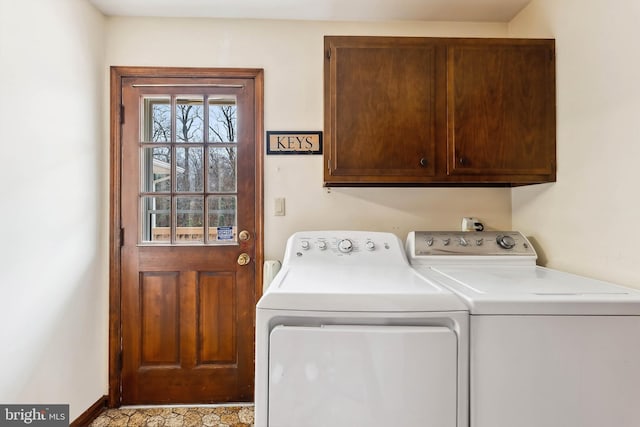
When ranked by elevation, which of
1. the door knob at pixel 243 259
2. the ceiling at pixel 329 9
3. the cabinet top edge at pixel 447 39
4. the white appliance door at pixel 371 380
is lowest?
the white appliance door at pixel 371 380

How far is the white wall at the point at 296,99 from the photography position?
1.90 m

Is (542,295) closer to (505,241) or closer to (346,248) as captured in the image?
(505,241)

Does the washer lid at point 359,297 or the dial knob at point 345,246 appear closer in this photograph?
the washer lid at point 359,297

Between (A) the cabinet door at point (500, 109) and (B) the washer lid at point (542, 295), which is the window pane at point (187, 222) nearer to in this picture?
(B) the washer lid at point (542, 295)

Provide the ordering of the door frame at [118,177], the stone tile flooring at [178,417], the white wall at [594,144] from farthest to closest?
the door frame at [118,177] → the stone tile flooring at [178,417] → the white wall at [594,144]

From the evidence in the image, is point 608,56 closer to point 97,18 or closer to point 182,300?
point 182,300

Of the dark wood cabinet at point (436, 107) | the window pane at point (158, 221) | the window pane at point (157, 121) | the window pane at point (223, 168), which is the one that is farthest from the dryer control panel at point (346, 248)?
the window pane at point (157, 121)

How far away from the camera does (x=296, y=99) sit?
1.92 meters

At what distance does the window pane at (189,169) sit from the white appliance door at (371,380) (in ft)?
4.35

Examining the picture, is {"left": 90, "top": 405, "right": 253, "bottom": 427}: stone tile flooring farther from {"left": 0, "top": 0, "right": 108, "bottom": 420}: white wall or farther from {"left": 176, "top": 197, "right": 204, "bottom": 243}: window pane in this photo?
{"left": 176, "top": 197, "right": 204, "bottom": 243}: window pane

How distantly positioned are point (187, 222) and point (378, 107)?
1.30 meters

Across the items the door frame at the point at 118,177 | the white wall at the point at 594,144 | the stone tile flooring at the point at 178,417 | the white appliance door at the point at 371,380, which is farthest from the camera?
the door frame at the point at 118,177

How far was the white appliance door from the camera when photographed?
95 cm

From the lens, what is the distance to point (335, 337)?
96 centimetres
